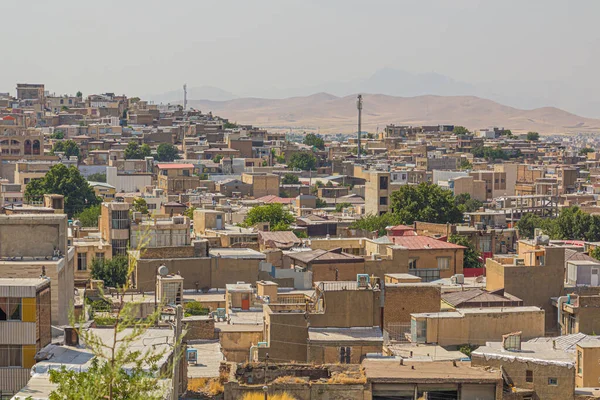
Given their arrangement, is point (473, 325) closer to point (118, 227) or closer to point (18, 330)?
point (18, 330)

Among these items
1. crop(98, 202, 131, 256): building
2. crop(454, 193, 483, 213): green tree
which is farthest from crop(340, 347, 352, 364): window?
crop(454, 193, 483, 213): green tree

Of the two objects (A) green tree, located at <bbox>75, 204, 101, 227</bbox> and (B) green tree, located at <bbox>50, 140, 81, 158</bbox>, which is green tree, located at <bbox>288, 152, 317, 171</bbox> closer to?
(B) green tree, located at <bbox>50, 140, 81, 158</bbox>

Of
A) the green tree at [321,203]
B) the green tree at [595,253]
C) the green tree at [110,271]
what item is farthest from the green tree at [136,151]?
the green tree at [110,271]

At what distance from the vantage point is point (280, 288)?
32750 mm

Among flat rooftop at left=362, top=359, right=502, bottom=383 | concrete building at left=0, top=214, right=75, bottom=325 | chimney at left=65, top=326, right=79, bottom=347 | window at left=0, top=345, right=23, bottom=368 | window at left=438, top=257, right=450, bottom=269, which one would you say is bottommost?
window at left=438, top=257, right=450, bottom=269

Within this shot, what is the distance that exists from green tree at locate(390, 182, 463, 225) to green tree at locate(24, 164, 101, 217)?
50.3 feet

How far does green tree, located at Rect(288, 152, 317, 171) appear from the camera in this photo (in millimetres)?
97125

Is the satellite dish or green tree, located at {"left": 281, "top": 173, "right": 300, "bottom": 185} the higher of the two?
the satellite dish

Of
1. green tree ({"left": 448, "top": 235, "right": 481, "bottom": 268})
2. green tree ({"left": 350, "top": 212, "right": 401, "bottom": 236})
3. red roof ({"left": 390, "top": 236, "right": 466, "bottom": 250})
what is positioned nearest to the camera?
red roof ({"left": 390, "top": 236, "right": 466, "bottom": 250})

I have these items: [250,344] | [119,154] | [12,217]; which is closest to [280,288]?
[250,344]

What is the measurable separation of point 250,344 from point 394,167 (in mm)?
68229

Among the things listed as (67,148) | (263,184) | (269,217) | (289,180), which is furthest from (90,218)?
(67,148)

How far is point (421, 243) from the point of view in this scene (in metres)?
38.9

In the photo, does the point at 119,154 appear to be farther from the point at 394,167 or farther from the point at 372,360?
the point at 372,360
